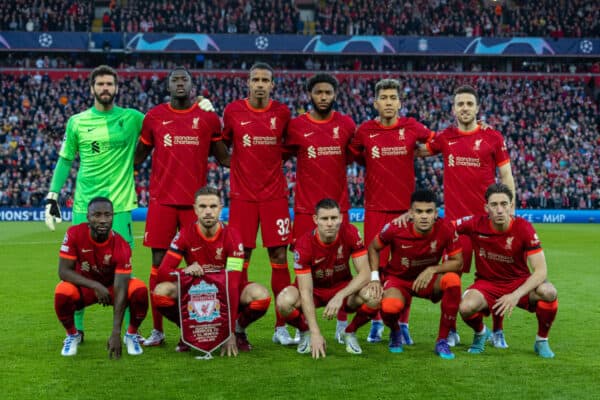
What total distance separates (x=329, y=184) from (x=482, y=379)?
7.90ft

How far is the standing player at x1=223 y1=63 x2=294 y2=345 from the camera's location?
7.02m

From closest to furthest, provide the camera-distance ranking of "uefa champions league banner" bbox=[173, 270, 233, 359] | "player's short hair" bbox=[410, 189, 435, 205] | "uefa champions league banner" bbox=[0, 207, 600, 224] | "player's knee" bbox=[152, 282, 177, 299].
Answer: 1. "uefa champions league banner" bbox=[173, 270, 233, 359]
2. "player's knee" bbox=[152, 282, 177, 299]
3. "player's short hair" bbox=[410, 189, 435, 205]
4. "uefa champions league banner" bbox=[0, 207, 600, 224]

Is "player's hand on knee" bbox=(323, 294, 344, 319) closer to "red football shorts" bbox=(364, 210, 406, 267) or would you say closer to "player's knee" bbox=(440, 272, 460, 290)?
"player's knee" bbox=(440, 272, 460, 290)

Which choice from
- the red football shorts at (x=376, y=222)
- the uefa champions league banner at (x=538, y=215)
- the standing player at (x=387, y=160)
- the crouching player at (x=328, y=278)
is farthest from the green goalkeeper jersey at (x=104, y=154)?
the uefa champions league banner at (x=538, y=215)

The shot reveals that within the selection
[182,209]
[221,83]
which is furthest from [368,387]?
[221,83]

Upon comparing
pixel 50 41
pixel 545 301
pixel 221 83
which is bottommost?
pixel 545 301

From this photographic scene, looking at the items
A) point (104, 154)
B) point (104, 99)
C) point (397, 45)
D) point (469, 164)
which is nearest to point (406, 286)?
point (469, 164)

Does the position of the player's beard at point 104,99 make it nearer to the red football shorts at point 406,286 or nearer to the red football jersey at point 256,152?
the red football jersey at point 256,152

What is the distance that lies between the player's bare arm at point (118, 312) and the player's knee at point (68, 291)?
1.15 feet

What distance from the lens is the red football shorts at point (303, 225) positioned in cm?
708

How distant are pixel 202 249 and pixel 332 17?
108 ft

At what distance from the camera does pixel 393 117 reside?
7246 mm

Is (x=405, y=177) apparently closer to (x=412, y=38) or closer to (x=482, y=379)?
(x=482, y=379)

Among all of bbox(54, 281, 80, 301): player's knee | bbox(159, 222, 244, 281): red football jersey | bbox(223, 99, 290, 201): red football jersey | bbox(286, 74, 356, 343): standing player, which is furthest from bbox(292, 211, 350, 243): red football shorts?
bbox(54, 281, 80, 301): player's knee
